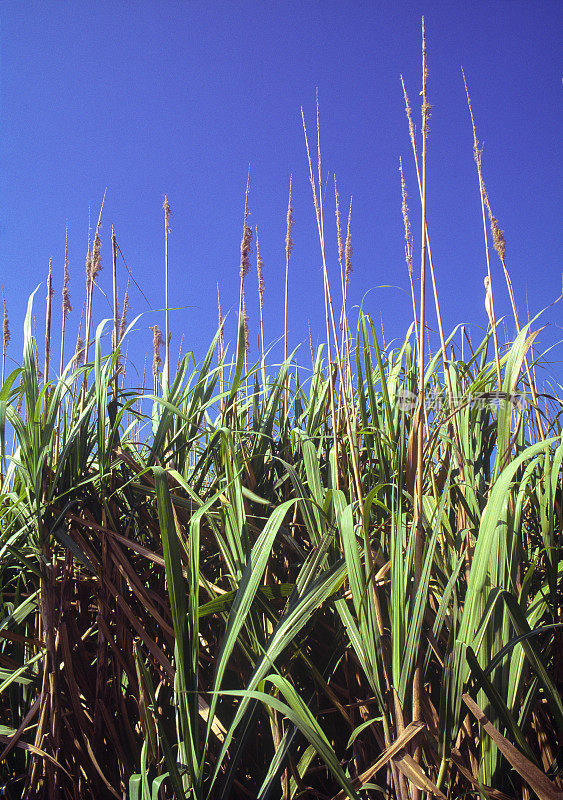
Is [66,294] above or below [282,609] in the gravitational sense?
above

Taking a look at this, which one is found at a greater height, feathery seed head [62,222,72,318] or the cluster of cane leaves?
feathery seed head [62,222,72,318]

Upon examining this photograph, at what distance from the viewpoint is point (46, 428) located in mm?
897

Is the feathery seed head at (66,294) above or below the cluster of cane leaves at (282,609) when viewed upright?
above

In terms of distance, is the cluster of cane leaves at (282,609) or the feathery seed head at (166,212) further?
the feathery seed head at (166,212)

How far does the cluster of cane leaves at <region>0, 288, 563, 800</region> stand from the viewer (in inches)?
24.6

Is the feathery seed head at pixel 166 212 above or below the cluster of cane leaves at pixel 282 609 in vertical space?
above

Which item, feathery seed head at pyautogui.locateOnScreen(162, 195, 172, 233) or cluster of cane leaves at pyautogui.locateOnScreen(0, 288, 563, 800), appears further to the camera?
feathery seed head at pyautogui.locateOnScreen(162, 195, 172, 233)

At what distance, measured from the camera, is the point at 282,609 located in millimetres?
855

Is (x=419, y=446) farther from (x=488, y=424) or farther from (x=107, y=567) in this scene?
(x=107, y=567)

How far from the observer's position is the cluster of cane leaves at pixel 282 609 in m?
0.62

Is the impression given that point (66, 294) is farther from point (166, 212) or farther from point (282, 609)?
point (282, 609)

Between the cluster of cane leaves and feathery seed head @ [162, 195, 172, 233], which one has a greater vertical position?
feathery seed head @ [162, 195, 172, 233]

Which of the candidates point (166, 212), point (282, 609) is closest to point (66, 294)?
point (166, 212)

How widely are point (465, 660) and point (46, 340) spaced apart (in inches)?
43.8
